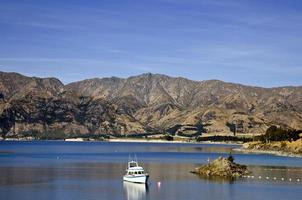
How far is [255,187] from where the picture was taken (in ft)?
378

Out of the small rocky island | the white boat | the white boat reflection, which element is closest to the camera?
the white boat reflection

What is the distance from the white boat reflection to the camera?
335ft

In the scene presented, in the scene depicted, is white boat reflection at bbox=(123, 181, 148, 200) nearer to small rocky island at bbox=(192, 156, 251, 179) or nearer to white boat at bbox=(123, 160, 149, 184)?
white boat at bbox=(123, 160, 149, 184)

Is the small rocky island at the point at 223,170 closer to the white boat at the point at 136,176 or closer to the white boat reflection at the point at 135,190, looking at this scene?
the white boat at the point at 136,176

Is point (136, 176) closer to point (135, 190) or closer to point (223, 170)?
point (135, 190)

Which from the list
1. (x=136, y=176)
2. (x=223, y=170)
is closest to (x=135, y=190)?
(x=136, y=176)

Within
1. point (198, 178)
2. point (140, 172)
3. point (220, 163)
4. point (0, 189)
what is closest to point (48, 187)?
point (0, 189)

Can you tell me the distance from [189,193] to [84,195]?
18672 mm

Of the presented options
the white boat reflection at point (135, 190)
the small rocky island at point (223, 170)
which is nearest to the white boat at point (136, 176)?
the white boat reflection at point (135, 190)

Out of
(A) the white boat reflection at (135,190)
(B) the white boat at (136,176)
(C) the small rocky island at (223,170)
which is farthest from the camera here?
(C) the small rocky island at (223,170)

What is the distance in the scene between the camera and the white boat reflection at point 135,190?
10206cm

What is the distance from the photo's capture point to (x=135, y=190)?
363 feet

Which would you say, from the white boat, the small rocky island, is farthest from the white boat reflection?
the small rocky island

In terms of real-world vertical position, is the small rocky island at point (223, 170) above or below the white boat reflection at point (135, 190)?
above
